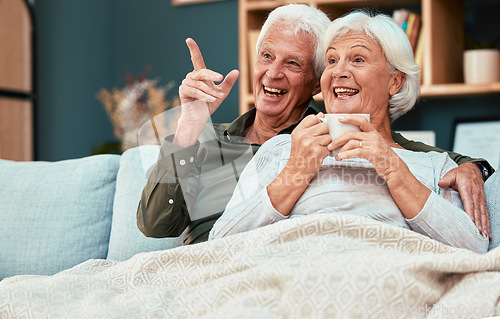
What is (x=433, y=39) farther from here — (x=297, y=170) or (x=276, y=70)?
(x=297, y=170)

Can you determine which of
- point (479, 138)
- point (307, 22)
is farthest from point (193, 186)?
point (479, 138)

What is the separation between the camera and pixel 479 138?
2.25 metres

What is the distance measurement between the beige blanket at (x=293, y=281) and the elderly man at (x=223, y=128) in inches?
10.3

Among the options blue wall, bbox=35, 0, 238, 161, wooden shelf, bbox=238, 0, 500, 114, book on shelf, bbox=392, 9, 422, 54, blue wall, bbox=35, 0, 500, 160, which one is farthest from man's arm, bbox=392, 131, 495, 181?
blue wall, bbox=35, 0, 238, 161

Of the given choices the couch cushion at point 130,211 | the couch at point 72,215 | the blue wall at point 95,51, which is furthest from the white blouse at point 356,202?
the blue wall at point 95,51

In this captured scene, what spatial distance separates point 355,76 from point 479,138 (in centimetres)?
123

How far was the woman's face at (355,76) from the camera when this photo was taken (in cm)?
126

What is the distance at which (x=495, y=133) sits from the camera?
7.32 ft

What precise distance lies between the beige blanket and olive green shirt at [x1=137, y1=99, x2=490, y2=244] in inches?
9.5

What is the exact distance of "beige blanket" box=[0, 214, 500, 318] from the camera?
806 mm

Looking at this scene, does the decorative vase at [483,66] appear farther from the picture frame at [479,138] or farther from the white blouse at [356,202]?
the white blouse at [356,202]

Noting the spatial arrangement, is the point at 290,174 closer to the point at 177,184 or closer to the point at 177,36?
the point at 177,184

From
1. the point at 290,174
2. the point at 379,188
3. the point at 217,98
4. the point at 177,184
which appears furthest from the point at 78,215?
the point at 379,188

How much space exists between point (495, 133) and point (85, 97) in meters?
2.35
